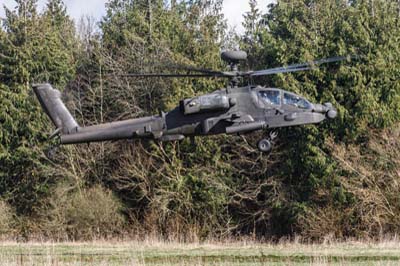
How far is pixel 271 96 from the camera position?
20375 millimetres

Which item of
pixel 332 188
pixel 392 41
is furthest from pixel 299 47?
pixel 332 188

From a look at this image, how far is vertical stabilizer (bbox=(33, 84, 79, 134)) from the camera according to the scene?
21672 mm

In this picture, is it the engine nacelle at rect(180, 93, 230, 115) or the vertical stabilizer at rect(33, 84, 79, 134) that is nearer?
the engine nacelle at rect(180, 93, 230, 115)

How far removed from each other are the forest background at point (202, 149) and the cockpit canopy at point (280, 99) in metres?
14.7

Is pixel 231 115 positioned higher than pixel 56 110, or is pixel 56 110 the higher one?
pixel 56 110

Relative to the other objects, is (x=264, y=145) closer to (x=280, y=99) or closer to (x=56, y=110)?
(x=280, y=99)

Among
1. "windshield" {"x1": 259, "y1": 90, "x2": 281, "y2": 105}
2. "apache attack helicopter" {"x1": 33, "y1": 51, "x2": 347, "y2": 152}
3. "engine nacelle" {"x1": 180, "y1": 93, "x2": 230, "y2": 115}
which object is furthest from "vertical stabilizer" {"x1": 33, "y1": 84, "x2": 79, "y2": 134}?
"windshield" {"x1": 259, "y1": 90, "x2": 281, "y2": 105}

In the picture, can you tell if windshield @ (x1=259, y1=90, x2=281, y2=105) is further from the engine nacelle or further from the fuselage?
the engine nacelle

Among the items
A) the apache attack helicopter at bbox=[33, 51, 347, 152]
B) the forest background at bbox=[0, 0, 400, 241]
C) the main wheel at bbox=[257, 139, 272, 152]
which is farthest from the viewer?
the forest background at bbox=[0, 0, 400, 241]

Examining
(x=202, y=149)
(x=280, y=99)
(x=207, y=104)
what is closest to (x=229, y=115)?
(x=207, y=104)

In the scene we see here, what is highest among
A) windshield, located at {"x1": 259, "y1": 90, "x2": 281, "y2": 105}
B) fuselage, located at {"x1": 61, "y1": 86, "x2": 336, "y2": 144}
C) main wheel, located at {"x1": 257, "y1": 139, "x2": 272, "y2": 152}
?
windshield, located at {"x1": 259, "y1": 90, "x2": 281, "y2": 105}

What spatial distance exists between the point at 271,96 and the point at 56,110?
20.4ft

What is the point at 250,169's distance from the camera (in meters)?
38.9

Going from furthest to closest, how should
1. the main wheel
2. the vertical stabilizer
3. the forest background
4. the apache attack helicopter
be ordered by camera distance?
the forest background
the vertical stabilizer
the main wheel
the apache attack helicopter
